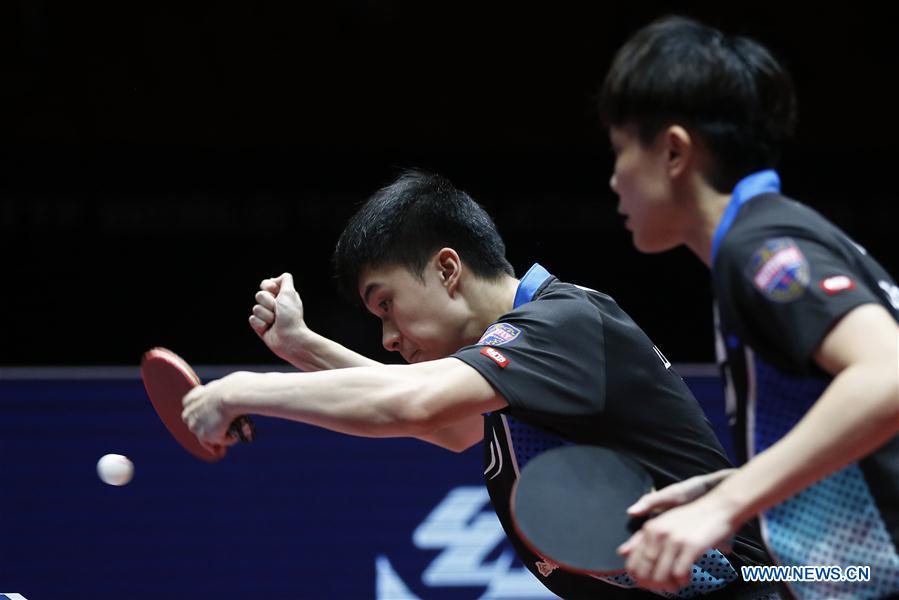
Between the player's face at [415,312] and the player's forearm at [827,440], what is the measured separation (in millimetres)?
1295

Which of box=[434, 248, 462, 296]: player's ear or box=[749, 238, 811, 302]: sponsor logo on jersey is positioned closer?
box=[749, 238, 811, 302]: sponsor logo on jersey

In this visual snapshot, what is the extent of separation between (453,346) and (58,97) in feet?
16.7

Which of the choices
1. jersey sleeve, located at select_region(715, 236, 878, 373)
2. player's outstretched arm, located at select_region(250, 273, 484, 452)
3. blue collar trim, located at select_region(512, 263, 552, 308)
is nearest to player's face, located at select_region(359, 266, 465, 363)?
blue collar trim, located at select_region(512, 263, 552, 308)

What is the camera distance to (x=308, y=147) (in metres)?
7.38

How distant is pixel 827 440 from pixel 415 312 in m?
1.45

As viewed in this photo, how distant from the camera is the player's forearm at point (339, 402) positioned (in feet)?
8.12

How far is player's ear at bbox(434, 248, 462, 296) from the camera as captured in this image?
3.14 meters

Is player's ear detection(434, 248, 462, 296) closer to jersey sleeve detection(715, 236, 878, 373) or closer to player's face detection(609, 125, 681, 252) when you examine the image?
player's face detection(609, 125, 681, 252)

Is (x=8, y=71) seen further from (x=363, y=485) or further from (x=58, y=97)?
(x=363, y=485)

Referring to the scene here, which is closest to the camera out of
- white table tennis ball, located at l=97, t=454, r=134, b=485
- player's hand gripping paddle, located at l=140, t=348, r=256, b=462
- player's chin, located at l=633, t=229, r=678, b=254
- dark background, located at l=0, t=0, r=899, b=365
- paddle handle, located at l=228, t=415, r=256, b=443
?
player's chin, located at l=633, t=229, r=678, b=254

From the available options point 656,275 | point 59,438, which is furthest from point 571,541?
point 656,275

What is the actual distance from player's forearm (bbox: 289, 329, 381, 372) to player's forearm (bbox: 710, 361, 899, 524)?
1709 millimetres

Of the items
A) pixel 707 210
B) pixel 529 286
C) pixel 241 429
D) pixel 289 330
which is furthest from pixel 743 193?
pixel 289 330

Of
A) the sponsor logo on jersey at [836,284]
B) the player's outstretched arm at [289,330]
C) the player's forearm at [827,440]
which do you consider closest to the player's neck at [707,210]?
the sponsor logo on jersey at [836,284]
